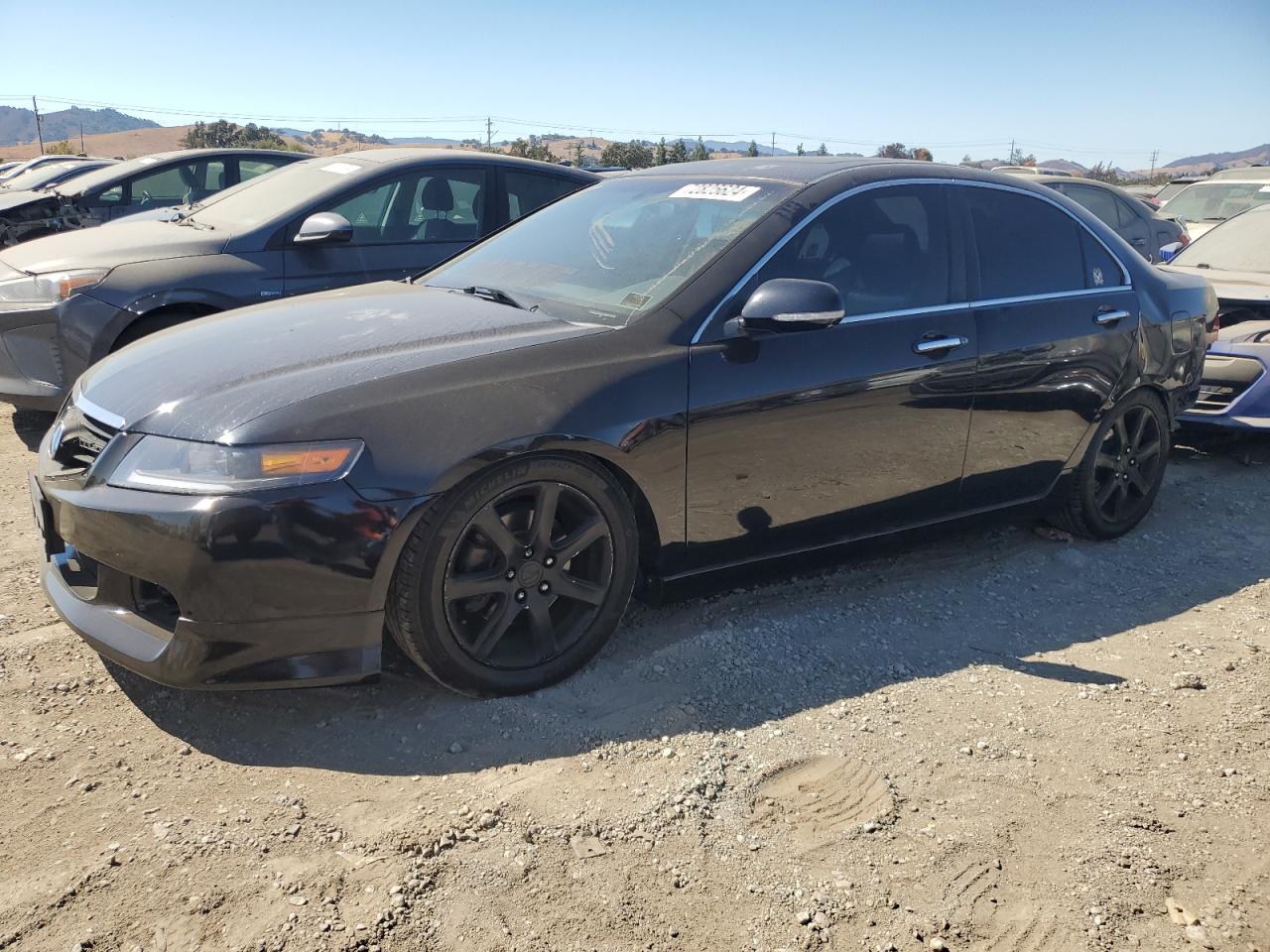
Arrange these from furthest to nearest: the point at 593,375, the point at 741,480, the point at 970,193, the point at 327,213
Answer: the point at 327,213, the point at 970,193, the point at 741,480, the point at 593,375

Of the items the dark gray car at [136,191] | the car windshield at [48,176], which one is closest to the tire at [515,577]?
the dark gray car at [136,191]

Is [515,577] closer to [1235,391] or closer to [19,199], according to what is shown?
[1235,391]

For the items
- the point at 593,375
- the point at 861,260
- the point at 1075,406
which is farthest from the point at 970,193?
the point at 593,375

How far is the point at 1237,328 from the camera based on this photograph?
633cm

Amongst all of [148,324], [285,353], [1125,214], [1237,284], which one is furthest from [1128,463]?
[1125,214]

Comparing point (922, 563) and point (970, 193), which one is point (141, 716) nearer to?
point (922, 563)

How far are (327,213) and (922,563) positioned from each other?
378 centimetres

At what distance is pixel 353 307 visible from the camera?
146 inches

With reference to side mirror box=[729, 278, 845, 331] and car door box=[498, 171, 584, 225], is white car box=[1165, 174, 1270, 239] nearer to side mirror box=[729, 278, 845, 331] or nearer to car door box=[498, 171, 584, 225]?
car door box=[498, 171, 584, 225]

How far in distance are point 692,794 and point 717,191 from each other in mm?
2269

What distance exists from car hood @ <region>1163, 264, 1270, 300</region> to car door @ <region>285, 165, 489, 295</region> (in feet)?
14.2

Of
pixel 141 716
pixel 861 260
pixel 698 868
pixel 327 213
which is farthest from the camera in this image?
pixel 327 213

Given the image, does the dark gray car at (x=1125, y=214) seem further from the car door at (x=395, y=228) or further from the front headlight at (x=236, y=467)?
the front headlight at (x=236, y=467)

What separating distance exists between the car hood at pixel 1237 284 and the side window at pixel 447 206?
425cm
